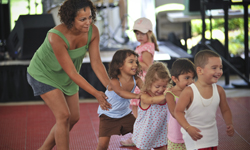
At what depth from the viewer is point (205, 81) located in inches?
83.7

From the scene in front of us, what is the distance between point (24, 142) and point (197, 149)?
2.14 meters

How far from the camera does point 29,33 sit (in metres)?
5.88

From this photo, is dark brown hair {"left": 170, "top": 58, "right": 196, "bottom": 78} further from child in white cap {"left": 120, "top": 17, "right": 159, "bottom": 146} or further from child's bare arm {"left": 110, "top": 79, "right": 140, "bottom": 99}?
child in white cap {"left": 120, "top": 17, "right": 159, "bottom": 146}

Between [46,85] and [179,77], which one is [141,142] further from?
[46,85]

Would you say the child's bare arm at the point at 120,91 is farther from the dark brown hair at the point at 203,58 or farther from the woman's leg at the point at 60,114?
the dark brown hair at the point at 203,58

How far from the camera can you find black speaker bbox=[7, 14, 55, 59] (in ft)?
19.3

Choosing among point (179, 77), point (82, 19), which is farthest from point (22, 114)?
point (179, 77)

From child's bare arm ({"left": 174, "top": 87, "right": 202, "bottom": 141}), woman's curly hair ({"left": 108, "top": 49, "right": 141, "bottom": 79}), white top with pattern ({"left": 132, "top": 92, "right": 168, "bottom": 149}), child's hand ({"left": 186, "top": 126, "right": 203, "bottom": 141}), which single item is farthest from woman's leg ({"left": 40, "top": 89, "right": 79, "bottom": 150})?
child's hand ({"left": 186, "top": 126, "right": 203, "bottom": 141})

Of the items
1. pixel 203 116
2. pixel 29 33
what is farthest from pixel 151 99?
pixel 29 33

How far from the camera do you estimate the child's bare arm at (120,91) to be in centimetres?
250

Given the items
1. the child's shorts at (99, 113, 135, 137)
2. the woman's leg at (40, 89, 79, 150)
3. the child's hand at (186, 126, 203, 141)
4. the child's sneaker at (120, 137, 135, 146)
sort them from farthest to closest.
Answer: the child's sneaker at (120, 137, 135, 146) → the child's shorts at (99, 113, 135, 137) → the woman's leg at (40, 89, 79, 150) → the child's hand at (186, 126, 203, 141)

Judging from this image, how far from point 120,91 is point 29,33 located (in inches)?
147

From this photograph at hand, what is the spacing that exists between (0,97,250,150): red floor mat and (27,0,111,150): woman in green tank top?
88 centimetres

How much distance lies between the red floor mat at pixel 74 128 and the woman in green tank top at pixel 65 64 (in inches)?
34.5
